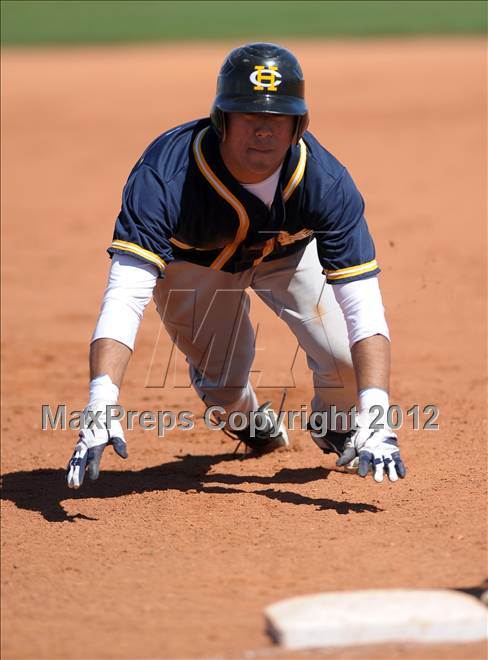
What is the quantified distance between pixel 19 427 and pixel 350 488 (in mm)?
2433

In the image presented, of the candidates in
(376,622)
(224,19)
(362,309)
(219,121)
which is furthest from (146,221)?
(224,19)

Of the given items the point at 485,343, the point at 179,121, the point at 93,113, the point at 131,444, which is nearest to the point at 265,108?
the point at 131,444

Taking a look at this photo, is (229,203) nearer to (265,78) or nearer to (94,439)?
(265,78)

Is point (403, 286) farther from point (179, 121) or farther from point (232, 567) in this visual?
point (179, 121)

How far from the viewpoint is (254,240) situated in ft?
15.1

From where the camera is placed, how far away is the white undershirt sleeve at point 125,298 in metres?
4.16

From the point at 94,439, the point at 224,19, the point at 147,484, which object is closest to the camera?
the point at 94,439

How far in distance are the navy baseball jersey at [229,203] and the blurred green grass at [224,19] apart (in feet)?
64.0

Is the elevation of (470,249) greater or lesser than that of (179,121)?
lesser

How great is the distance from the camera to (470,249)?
9.67 m

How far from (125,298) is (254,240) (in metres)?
0.71

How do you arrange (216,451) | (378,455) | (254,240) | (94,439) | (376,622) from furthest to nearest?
(216,451)
(254,240)
(378,455)
(94,439)
(376,622)

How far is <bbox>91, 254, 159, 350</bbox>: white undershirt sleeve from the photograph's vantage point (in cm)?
416

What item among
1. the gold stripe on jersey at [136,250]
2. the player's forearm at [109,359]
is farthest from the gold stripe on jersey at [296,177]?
the player's forearm at [109,359]
